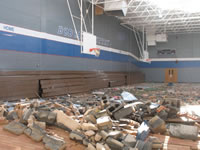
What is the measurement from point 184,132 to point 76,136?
2200 millimetres

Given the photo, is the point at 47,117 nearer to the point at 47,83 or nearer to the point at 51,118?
the point at 51,118

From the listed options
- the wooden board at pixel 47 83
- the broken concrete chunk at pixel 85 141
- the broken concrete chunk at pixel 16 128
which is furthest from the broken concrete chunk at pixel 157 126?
the wooden board at pixel 47 83

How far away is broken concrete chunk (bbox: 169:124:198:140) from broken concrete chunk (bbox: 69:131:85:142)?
76.1 inches

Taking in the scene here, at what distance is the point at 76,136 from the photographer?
3559 millimetres

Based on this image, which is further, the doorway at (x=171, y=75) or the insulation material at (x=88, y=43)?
the doorway at (x=171, y=75)

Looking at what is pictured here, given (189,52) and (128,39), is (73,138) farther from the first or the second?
(189,52)

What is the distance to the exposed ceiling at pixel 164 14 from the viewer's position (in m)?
13.3

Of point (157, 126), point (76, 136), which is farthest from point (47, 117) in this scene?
point (157, 126)

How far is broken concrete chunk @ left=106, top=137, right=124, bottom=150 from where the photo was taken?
125 inches

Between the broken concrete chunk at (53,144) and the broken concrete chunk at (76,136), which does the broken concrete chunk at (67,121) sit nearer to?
the broken concrete chunk at (76,136)

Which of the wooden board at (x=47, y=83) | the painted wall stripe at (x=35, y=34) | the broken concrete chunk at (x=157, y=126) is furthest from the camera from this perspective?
the painted wall stripe at (x=35, y=34)

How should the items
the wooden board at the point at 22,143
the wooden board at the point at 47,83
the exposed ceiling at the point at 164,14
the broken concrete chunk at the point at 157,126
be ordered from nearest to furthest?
the wooden board at the point at 22,143, the broken concrete chunk at the point at 157,126, the wooden board at the point at 47,83, the exposed ceiling at the point at 164,14

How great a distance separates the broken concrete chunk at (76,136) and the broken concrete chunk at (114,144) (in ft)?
1.62

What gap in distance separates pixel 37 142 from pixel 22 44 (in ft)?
20.6
